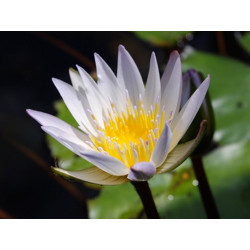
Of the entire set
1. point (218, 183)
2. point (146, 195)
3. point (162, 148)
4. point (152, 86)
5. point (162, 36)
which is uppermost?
point (162, 36)

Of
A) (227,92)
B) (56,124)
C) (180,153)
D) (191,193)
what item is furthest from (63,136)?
(227,92)

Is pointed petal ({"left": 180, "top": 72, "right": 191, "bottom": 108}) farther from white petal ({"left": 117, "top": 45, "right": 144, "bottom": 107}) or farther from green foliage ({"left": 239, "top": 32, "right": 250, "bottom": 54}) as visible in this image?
green foliage ({"left": 239, "top": 32, "right": 250, "bottom": 54})

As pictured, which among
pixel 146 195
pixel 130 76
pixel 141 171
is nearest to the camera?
pixel 141 171

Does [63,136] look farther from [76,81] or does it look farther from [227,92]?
[227,92]

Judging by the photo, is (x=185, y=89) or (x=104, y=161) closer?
(x=104, y=161)

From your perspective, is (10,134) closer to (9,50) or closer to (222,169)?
(9,50)

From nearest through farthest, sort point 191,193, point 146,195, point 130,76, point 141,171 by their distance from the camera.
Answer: point 141,171 → point 146,195 → point 130,76 → point 191,193

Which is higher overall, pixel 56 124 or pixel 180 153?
pixel 56 124
